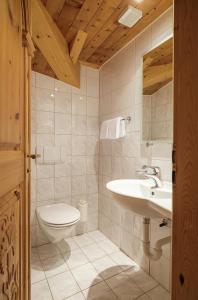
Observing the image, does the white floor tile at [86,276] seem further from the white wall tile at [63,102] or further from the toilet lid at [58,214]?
the white wall tile at [63,102]

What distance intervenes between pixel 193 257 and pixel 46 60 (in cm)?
199

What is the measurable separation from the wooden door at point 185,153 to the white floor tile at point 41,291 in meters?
1.16

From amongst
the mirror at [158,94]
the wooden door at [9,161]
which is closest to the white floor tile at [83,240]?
the wooden door at [9,161]

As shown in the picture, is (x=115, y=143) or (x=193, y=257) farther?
(x=115, y=143)

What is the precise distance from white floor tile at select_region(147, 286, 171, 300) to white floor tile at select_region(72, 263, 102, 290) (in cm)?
42

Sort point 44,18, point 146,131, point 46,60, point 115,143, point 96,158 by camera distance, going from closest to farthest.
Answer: point 44,18, point 146,131, point 46,60, point 115,143, point 96,158

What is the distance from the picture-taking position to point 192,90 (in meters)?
0.51

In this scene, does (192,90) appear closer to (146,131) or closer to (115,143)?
(146,131)

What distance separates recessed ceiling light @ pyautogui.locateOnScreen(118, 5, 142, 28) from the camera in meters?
1.37

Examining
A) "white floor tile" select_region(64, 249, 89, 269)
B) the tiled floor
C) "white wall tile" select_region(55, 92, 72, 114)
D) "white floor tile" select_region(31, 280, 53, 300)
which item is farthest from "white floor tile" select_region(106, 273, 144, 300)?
"white wall tile" select_region(55, 92, 72, 114)

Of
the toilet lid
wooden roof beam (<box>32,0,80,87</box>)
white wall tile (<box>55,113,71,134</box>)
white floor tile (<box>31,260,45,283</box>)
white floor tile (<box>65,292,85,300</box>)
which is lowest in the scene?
white floor tile (<box>65,292,85,300</box>)

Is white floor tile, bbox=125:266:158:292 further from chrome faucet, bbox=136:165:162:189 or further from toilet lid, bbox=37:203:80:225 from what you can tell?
chrome faucet, bbox=136:165:162:189

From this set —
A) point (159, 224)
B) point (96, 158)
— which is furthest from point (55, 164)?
point (159, 224)

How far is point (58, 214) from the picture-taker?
175 centimetres
